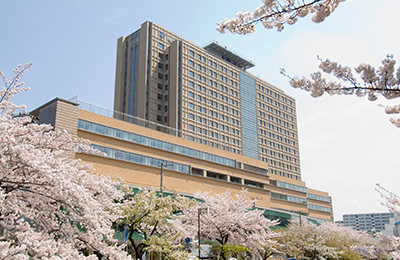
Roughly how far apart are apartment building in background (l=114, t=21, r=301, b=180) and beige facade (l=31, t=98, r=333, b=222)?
306 inches

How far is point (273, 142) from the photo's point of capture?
10444 cm

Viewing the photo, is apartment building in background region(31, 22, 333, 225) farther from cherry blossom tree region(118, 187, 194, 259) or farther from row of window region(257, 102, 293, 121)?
cherry blossom tree region(118, 187, 194, 259)

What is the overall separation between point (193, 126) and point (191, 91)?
803 cm

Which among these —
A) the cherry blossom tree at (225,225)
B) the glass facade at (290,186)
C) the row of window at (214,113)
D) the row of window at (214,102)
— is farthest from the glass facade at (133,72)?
the cherry blossom tree at (225,225)

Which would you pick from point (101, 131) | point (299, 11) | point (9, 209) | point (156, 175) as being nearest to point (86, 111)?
point (101, 131)

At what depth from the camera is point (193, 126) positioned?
262 ft

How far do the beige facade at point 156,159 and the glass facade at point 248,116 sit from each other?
879cm

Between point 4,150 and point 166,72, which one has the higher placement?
point 166,72

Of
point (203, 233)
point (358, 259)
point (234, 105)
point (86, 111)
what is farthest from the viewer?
point (234, 105)

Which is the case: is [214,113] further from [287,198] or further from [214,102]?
[287,198]

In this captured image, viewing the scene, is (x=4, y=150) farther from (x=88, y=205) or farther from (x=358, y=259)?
(x=358, y=259)

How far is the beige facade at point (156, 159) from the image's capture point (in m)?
49.1

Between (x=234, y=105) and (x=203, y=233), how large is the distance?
6464 cm

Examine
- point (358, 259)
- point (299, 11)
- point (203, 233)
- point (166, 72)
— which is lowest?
point (358, 259)
